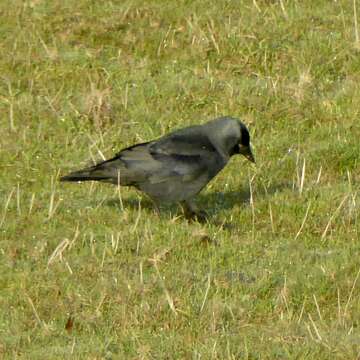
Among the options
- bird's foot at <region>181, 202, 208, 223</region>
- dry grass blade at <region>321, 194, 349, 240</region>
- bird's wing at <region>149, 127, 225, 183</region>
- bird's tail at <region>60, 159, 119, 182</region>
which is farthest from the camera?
bird's wing at <region>149, 127, 225, 183</region>

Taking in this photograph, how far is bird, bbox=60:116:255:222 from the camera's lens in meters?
10.9

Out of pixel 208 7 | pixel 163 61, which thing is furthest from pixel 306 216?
pixel 208 7

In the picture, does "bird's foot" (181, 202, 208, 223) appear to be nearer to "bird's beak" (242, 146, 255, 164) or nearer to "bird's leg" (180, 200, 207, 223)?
"bird's leg" (180, 200, 207, 223)

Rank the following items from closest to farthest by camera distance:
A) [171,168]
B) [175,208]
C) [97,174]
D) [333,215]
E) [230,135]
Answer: [333,215]
[97,174]
[171,168]
[230,135]
[175,208]

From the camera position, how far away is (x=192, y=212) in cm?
1093

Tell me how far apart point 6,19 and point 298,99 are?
3.67 m

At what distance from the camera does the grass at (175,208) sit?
870 cm

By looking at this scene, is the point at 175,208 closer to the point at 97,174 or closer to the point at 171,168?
the point at 171,168

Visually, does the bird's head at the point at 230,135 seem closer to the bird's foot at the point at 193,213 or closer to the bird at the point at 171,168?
the bird at the point at 171,168

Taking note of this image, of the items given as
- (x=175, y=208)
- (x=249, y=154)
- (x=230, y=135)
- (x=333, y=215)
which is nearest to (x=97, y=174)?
(x=175, y=208)

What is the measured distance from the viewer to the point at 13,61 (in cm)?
1388

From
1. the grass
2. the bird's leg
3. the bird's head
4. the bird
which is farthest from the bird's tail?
the bird's head

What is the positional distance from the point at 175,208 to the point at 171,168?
57 cm

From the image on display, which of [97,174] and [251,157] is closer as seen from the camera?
[97,174]
